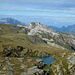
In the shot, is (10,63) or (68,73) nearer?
(68,73)

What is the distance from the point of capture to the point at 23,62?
19625 cm

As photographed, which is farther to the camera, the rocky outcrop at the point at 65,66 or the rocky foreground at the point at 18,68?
the rocky outcrop at the point at 65,66

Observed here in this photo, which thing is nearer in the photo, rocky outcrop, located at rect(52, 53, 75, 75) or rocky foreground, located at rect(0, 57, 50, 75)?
rocky foreground, located at rect(0, 57, 50, 75)

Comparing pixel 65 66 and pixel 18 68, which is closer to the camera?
pixel 18 68

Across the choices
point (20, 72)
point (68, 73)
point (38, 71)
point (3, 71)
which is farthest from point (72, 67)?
point (3, 71)

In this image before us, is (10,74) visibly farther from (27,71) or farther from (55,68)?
(55,68)

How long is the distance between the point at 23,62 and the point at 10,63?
14.0 meters

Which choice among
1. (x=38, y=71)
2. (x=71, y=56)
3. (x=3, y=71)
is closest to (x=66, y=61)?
(x=71, y=56)

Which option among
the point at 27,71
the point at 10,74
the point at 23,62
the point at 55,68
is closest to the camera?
the point at 10,74

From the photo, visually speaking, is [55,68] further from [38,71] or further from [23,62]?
[23,62]

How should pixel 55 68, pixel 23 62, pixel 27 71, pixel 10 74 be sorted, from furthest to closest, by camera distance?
pixel 23 62
pixel 55 68
pixel 27 71
pixel 10 74

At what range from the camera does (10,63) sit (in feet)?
615

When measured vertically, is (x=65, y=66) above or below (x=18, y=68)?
above

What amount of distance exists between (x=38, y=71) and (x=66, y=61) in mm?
29664
